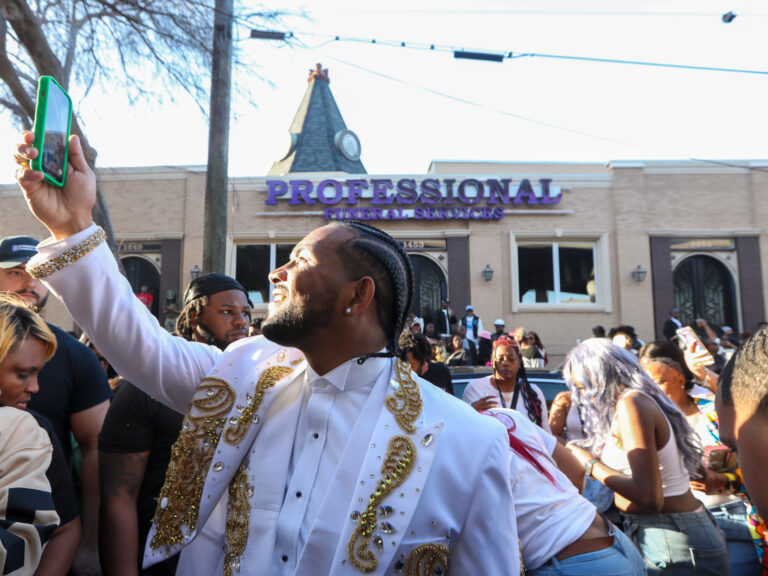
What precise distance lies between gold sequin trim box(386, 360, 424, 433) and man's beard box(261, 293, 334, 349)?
296mm

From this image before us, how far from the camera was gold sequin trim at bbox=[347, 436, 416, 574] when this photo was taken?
1.55m

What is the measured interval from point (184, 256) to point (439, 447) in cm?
1772

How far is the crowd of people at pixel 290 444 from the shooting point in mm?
1601

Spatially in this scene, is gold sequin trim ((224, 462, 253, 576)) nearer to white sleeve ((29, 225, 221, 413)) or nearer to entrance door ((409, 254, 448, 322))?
white sleeve ((29, 225, 221, 413))

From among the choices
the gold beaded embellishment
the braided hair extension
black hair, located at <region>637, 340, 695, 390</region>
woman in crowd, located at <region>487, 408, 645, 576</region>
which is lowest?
woman in crowd, located at <region>487, 408, 645, 576</region>

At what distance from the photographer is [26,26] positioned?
25.1 ft

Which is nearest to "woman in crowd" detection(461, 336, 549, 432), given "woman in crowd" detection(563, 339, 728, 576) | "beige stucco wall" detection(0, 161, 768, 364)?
"woman in crowd" detection(563, 339, 728, 576)

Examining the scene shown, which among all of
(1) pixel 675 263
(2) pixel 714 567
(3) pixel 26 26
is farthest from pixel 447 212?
(2) pixel 714 567

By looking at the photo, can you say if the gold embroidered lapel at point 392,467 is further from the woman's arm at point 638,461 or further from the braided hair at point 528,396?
the braided hair at point 528,396

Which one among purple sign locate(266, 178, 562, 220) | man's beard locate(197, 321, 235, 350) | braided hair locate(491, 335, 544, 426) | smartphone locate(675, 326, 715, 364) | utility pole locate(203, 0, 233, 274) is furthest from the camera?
purple sign locate(266, 178, 562, 220)

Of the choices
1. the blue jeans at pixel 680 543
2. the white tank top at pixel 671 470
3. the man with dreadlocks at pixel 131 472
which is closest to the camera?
the man with dreadlocks at pixel 131 472

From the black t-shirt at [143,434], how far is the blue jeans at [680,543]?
2208 mm

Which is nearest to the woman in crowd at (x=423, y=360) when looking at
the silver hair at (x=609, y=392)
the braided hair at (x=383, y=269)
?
the silver hair at (x=609, y=392)

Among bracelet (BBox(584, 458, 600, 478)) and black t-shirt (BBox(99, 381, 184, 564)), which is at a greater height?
black t-shirt (BBox(99, 381, 184, 564))
